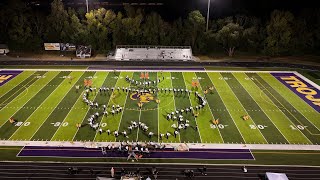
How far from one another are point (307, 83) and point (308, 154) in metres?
18.3

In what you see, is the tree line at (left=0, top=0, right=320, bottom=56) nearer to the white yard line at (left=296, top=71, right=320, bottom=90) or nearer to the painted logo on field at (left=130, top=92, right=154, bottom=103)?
the white yard line at (left=296, top=71, right=320, bottom=90)

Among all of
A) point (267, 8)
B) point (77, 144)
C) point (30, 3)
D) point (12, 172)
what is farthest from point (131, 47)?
point (12, 172)

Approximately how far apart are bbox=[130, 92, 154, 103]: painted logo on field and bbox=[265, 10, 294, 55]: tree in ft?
87.1

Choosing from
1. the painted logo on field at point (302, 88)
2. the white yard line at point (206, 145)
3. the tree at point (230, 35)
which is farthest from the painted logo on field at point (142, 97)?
the tree at point (230, 35)

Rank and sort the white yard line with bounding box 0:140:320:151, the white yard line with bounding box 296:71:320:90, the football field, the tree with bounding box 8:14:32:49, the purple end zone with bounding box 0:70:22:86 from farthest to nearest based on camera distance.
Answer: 1. the tree with bounding box 8:14:32:49
2. the purple end zone with bounding box 0:70:22:86
3. the white yard line with bounding box 296:71:320:90
4. the football field
5. the white yard line with bounding box 0:140:320:151

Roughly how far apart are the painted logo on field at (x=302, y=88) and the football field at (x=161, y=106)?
113 millimetres

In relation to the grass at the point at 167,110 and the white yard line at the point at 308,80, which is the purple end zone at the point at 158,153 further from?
the white yard line at the point at 308,80

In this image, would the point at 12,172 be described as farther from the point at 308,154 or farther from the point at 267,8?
the point at 267,8

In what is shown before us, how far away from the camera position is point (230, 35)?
169ft

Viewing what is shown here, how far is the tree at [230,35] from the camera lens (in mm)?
51494

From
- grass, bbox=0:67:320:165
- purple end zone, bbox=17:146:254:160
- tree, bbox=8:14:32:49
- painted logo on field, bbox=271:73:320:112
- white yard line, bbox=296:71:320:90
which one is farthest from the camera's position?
tree, bbox=8:14:32:49

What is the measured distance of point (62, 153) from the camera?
25.5m

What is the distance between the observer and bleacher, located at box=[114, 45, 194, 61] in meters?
53.3

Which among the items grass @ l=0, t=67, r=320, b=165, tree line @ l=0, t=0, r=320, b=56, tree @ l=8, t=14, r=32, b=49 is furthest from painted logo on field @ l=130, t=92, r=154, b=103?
tree @ l=8, t=14, r=32, b=49
